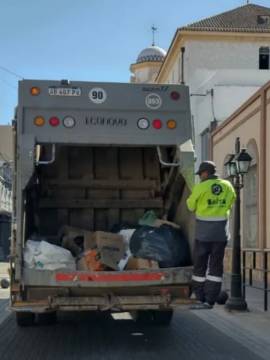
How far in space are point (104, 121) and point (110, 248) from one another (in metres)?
1.53

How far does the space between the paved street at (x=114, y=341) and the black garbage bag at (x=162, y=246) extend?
1.03 meters

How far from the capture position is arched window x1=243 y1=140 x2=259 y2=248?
18422mm

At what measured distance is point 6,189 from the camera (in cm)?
3419

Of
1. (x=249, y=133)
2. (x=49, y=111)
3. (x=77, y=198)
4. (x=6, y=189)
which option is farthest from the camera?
(x=6, y=189)

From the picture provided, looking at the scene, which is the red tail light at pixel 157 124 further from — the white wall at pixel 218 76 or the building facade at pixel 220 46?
the building facade at pixel 220 46

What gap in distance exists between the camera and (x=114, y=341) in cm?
830

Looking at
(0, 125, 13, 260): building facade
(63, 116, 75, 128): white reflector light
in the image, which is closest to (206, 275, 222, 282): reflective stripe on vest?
(63, 116, 75, 128): white reflector light

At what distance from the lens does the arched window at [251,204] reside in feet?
60.4

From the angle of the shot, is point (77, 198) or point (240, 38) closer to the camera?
point (77, 198)

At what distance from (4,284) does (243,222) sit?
8289 millimetres

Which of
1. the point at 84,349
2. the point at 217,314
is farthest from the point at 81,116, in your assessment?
the point at 217,314

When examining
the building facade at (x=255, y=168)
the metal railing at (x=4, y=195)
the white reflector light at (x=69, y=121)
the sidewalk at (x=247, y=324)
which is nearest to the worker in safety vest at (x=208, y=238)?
the sidewalk at (x=247, y=324)

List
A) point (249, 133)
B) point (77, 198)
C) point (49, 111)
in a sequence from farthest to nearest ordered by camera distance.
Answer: point (249, 133)
point (77, 198)
point (49, 111)

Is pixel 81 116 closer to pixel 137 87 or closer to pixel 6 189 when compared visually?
pixel 137 87
